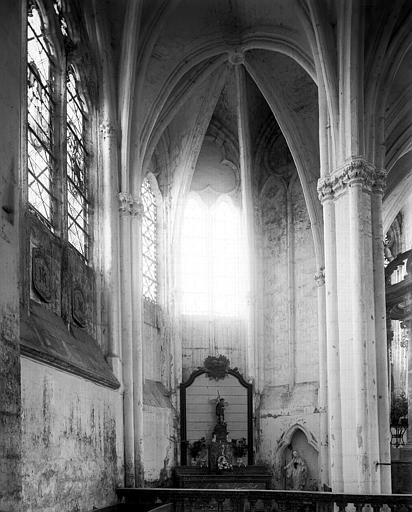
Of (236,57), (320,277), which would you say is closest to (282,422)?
(320,277)

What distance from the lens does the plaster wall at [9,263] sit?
4.37 m

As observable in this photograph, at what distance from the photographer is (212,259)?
24.7m

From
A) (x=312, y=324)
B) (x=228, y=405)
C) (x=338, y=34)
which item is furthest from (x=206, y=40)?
(x=228, y=405)

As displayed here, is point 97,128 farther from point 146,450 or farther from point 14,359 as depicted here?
point 14,359

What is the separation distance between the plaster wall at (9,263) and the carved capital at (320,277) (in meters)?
17.6

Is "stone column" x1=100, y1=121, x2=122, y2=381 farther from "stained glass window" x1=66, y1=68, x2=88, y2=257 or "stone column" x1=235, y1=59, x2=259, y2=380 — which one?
"stone column" x1=235, y1=59, x2=259, y2=380

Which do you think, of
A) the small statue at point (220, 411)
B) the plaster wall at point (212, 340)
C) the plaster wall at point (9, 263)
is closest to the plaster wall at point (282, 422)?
the small statue at point (220, 411)

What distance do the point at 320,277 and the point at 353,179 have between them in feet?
19.4

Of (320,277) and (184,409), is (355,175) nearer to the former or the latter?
(320,277)

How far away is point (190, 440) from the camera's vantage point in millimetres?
22469

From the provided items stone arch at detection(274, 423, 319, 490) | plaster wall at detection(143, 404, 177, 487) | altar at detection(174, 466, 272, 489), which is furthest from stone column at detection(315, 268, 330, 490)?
plaster wall at detection(143, 404, 177, 487)

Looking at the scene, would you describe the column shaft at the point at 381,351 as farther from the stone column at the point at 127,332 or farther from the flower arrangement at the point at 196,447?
the flower arrangement at the point at 196,447

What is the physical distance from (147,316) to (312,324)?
4.78 m

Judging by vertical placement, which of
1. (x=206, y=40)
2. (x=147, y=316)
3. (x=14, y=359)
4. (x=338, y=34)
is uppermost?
(x=206, y=40)
